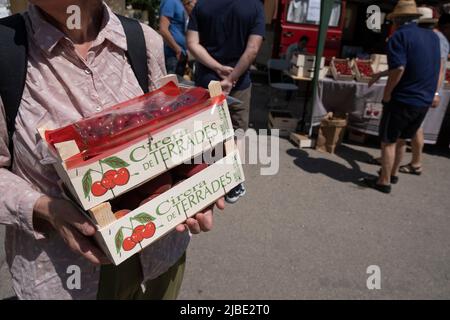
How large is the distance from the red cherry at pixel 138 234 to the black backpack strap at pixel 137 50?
48 centimetres

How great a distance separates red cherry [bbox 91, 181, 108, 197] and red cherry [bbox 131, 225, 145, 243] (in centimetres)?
14

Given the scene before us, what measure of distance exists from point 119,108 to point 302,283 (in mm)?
2119

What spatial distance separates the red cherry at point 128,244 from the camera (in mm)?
882

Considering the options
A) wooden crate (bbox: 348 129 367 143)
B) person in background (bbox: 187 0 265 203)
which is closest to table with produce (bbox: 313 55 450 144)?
wooden crate (bbox: 348 129 367 143)

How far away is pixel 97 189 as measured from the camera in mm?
824

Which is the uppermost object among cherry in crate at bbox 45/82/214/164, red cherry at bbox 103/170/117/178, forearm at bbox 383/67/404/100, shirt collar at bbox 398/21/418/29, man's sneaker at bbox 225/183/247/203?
shirt collar at bbox 398/21/418/29

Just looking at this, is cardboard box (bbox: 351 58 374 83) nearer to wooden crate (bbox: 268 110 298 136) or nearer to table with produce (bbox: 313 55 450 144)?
table with produce (bbox: 313 55 450 144)

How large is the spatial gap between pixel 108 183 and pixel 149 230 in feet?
0.59

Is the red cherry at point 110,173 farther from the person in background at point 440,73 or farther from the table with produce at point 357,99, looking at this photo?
the table with produce at point 357,99

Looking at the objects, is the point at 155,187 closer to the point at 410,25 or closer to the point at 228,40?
the point at 228,40

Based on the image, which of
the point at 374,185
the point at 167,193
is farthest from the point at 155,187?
the point at 374,185

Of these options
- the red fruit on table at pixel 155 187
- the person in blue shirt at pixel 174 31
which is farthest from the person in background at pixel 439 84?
the red fruit on table at pixel 155 187

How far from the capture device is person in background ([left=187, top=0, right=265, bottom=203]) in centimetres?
318
